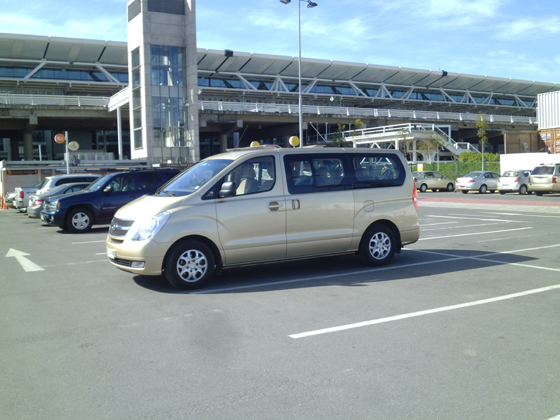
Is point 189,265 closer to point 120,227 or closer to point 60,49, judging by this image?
point 120,227

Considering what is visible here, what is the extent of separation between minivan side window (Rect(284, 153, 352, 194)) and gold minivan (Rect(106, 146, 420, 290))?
0.02 meters

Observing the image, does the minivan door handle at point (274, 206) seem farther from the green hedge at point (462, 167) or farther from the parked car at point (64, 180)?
the green hedge at point (462, 167)

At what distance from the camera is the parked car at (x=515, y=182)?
32.6 meters

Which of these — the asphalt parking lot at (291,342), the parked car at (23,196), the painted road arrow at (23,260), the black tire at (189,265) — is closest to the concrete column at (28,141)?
the parked car at (23,196)

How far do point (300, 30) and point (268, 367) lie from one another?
27564mm

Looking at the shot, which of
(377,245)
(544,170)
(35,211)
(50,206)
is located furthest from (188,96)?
(377,245)

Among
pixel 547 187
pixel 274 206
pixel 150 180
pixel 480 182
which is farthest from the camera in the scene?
pixel 480 182

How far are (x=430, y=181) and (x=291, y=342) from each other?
116ft

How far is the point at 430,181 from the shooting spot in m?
38.7

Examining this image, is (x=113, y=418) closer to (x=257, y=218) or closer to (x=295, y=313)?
(x=295, y=313)

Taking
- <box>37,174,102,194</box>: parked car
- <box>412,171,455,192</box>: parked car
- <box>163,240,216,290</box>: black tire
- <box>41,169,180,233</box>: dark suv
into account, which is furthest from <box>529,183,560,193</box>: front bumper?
<box>163,240,216,290</box>: black tire

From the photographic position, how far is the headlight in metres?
7.28

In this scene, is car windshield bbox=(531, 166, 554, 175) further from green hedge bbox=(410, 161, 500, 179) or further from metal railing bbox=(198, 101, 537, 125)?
metal railing bbox=(198, 101, 537, 125)

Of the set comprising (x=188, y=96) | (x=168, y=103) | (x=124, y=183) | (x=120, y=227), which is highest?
(x=188, y=96)
